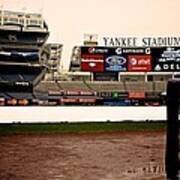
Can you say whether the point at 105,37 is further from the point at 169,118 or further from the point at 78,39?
the point at 169,118

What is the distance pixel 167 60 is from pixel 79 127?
353cm

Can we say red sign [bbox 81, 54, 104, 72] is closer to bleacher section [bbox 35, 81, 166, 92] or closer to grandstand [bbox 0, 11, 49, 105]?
bleacher section [bbox 35, 81, 166, 92]

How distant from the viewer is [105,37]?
14.0 metres

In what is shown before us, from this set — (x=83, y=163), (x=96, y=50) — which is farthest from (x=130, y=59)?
(x=83, y=163)

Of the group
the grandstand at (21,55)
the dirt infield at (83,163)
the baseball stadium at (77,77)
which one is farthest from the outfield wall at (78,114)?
the dirt infield at (83,163)

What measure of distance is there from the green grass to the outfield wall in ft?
0.47

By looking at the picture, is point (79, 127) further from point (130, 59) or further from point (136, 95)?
point (130, 59)

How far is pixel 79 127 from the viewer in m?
12.9

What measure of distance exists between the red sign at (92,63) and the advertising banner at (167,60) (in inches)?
66.2

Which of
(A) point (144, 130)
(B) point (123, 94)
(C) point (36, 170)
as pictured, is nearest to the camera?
(C) point (36, 170)

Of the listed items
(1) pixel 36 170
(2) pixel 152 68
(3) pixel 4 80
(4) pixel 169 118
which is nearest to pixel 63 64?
(3) pixel 4 80

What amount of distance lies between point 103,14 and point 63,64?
2230 mm

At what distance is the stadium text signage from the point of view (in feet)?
45.5

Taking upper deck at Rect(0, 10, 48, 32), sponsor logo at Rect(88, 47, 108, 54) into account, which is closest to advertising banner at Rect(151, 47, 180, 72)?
A: sponsor logo at Rect(88, 47, 108, 54)
